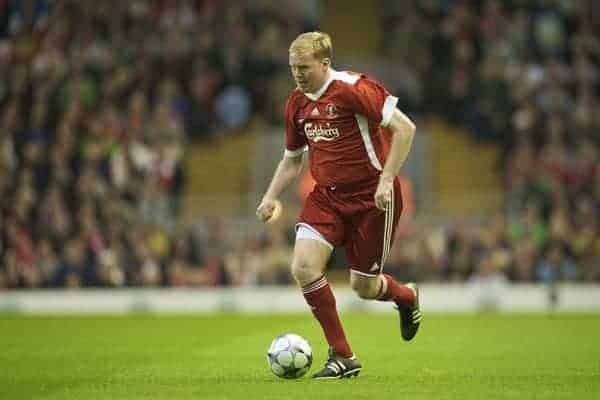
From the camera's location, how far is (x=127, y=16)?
70.3 ft

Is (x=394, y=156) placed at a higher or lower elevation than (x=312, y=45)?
lower

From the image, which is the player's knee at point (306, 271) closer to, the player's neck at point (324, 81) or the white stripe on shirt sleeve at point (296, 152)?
the white stripe on shirt sleeve at point (296, 152)

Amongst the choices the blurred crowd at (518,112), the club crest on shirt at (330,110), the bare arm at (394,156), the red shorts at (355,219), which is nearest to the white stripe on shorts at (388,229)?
the red shorts at (355,219)

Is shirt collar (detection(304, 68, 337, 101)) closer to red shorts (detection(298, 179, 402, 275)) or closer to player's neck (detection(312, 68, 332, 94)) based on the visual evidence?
player's neck (detection(312, 68, 332, 94))

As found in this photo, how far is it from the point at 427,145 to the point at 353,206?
11875mm

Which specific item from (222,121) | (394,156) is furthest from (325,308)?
(222,121)

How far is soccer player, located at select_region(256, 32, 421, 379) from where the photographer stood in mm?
7988

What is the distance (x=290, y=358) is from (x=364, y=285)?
839 millimetres

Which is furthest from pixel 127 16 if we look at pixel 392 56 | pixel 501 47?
pixel 501 47

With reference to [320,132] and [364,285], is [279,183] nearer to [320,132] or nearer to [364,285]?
[320,132]

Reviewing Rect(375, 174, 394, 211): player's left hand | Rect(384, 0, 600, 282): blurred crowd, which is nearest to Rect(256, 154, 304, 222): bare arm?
Rect(375, 174, 394, 211): player's left hand

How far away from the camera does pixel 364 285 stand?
337 inches

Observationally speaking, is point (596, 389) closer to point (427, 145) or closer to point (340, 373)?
point (340, 373)

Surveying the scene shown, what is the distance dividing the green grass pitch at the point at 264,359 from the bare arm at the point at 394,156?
1.11 m
